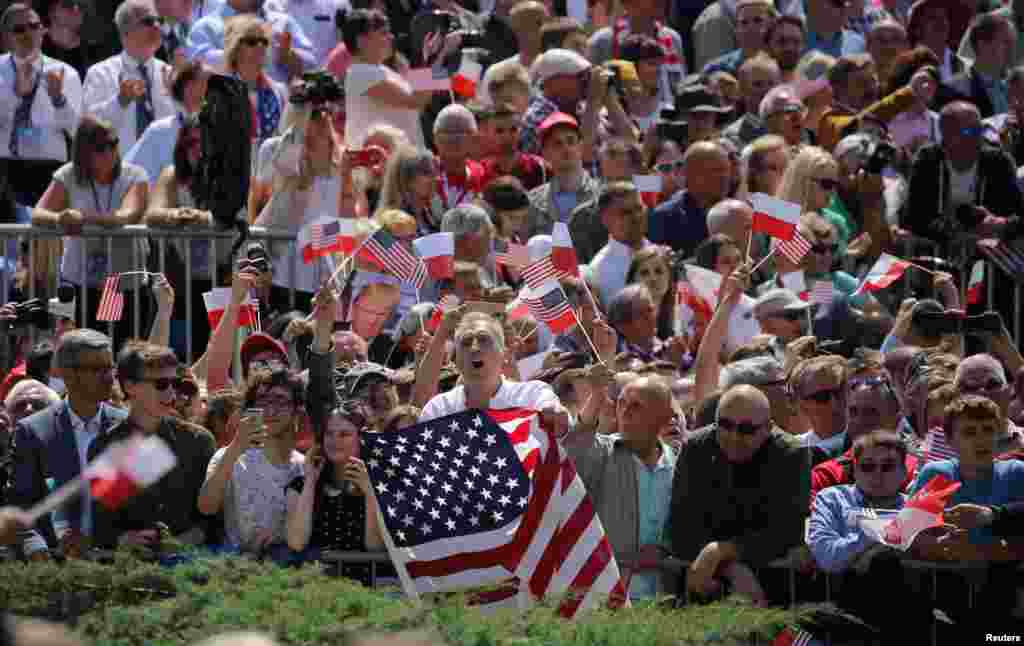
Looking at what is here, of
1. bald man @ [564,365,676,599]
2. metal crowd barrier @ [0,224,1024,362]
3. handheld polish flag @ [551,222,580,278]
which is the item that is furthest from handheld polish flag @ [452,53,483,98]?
bald man @ [564,365,676,599]

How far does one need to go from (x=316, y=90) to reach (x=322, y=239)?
4.10 ft

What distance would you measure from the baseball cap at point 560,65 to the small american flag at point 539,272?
3.99 meters

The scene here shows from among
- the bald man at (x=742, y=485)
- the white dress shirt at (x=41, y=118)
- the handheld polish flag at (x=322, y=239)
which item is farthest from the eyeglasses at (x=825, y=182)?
the white dress shirt at (x=41, y=118)

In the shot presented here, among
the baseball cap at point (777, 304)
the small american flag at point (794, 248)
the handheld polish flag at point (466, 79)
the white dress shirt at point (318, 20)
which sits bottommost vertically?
the baseball cap at point (777, 304)

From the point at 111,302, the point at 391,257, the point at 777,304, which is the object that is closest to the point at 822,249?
the point at 777,304

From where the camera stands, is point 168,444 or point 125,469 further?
point 168,444

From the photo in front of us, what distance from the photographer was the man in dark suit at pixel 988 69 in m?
18.4

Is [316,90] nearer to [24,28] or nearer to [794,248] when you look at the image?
[24,28]

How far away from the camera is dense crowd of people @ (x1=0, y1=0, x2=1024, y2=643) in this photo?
11.5m

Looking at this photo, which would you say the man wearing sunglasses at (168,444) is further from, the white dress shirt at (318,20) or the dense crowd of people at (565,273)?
the white dress shirt at (318,20)

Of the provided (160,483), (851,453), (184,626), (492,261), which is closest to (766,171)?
(492,261)

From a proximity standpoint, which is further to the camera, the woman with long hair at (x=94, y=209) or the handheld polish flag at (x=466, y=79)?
the handheld polish flag at (x=466, y=79)

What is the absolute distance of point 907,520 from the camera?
10969mm

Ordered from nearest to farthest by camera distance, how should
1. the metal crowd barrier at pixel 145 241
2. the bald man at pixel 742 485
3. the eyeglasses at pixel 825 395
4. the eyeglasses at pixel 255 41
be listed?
1. the bald man at pixel 742 485
2. the eyeglasses at pixel 825 395
3. the metal crowd barrier at pixel 145 241
4. the eyeglasses at pixel 255 41
